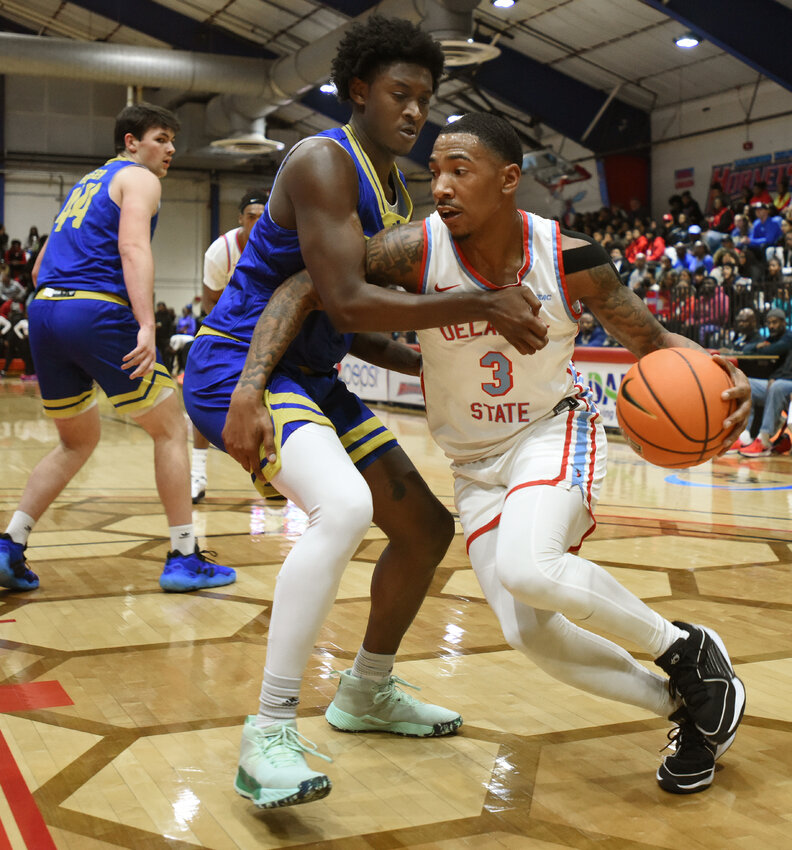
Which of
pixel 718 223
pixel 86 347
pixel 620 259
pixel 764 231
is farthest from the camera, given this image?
pixel 620 259

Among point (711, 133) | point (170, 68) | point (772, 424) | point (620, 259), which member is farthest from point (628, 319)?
point (711, 133)

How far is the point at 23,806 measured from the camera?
82.4 inches

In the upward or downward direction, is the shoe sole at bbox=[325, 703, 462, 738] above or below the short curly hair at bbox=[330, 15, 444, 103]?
below

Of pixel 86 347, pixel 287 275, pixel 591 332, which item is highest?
pixel 591 332

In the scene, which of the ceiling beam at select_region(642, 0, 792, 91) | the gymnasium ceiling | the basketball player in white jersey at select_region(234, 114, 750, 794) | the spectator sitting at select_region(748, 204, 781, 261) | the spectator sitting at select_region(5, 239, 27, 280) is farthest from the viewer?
the spectator sitting at select_region(5, 239, 27, 280)

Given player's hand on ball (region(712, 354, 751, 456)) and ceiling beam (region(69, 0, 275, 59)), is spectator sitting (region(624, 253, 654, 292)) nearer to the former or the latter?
ceiling beam (region(69, 0, 275, 59))

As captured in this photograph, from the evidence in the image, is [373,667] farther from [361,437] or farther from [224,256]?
[224,256]

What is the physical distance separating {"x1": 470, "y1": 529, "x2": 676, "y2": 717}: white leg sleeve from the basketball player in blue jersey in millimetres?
2019

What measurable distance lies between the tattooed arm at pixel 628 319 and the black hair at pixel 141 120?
2.30m

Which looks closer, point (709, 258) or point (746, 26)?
point (746, 26)

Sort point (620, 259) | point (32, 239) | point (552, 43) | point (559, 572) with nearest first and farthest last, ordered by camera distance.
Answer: point (559, 572) < point (620, 259) < point (552, 43) < point (32, 239)

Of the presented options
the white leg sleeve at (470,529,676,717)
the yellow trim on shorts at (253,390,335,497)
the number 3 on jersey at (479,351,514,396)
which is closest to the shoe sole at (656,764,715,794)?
the white leg sleeve at (470,529,676,717)

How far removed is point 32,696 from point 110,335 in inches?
60.7

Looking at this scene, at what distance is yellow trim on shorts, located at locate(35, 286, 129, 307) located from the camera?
388 cm
